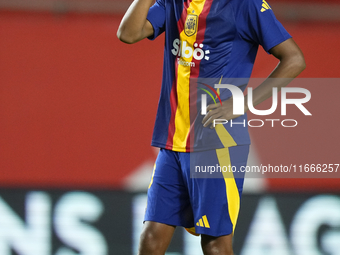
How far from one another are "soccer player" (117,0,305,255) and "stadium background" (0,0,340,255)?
4.34 ft

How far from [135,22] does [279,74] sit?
587mm

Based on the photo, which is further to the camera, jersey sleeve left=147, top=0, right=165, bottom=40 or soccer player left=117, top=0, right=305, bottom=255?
jersey sleeve left=147, top=0, right=165, bottom=40

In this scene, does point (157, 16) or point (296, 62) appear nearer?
point (296, 62)

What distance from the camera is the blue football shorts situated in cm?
160

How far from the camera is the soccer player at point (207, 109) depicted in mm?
1601

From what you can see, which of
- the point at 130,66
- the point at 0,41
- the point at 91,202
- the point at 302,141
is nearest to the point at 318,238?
the point at 302,141

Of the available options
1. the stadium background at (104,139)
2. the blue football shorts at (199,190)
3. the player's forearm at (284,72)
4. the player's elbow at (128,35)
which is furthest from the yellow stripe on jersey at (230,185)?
the stadium background at (104,139)

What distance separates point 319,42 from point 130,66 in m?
1.40

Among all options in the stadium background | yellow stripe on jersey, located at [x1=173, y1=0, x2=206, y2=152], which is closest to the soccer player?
yellow stripe on jersey, located at [x1=173, y1=0, x2=206, y2=152]

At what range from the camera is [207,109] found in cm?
166

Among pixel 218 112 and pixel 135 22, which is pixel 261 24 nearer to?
pixel 218 112

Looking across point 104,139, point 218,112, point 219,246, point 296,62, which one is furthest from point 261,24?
point 104,139

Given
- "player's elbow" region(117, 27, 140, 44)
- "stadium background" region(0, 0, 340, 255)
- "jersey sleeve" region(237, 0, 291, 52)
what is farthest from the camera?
"stadium background" region(0, 0, 340, 255)

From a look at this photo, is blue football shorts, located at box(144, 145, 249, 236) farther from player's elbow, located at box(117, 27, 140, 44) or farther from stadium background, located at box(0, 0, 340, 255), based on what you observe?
stadium background, located at box(0, 0, 340, 255)
